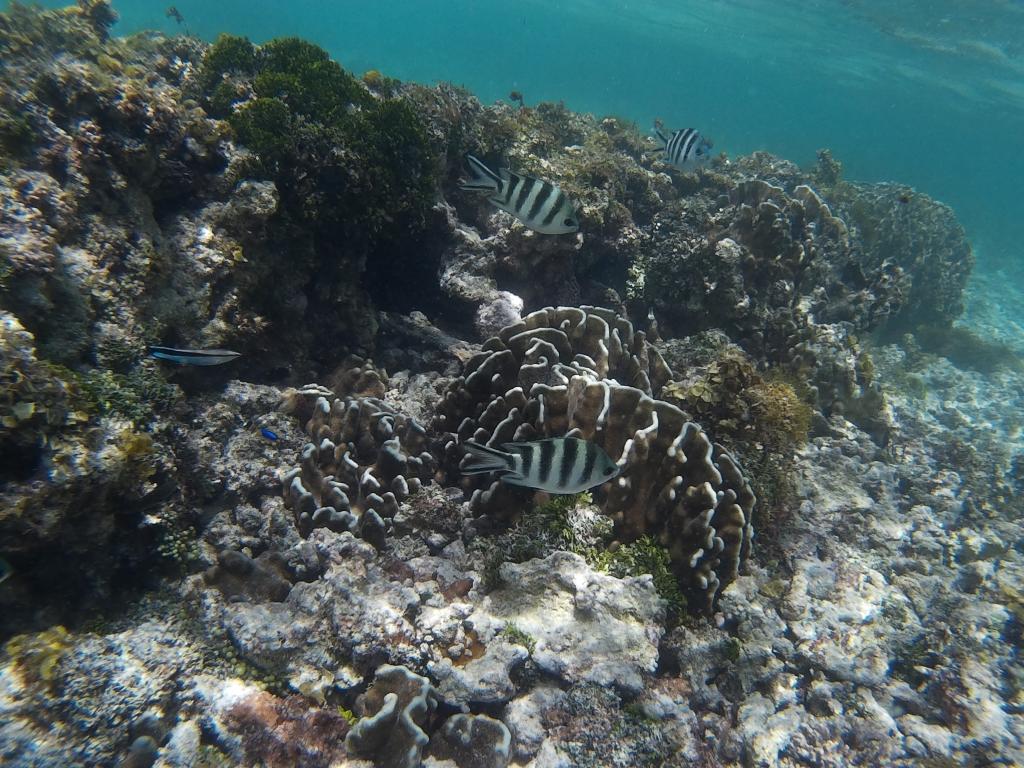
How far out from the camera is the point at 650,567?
3.63 m

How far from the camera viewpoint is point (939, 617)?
4.69 meters

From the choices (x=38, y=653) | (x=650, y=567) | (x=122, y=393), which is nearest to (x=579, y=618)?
(x=650, y=567)

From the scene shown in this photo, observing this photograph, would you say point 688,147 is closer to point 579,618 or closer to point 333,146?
point 333,146

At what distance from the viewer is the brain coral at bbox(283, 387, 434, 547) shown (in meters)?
3.79

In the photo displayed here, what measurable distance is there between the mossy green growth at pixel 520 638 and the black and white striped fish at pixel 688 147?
20.8 feet

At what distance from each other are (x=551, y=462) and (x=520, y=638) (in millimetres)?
1293

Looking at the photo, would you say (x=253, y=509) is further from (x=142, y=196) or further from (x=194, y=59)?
(x=194, y=59)

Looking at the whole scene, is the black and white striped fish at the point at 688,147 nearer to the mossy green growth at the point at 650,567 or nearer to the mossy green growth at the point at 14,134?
the mossy green growth at the point at 650,567

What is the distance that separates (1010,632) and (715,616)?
3078mm

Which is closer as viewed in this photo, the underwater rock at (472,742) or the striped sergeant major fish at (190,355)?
the underwater rock at (472,742)

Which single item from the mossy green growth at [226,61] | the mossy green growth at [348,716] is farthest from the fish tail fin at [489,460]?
the mossy green growth at [226,61]

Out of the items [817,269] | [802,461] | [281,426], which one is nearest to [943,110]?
[817,269]

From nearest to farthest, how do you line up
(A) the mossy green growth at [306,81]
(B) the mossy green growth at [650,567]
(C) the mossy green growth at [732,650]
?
(B) the mossy green growth at [650,567], (C) the mossy green growth at [732,650], (A) the mossy green growth at [306,81]

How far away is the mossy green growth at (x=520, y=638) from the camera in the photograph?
3.14 metres
